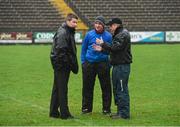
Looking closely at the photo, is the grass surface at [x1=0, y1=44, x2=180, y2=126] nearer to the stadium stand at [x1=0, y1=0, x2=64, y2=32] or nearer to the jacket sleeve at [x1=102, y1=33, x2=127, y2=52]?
the jacket sleeve at [x1=102, y1=33, x2=127, y2=52]

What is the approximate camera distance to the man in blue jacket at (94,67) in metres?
12.5

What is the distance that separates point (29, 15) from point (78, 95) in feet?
99.3

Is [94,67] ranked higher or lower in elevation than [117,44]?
lower

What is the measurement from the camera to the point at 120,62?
466 inches

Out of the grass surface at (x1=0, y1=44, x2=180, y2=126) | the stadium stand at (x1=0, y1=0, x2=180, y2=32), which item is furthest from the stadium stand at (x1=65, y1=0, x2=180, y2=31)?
the grass surface at (x1=0, y1=44, x2=180, y2=126)

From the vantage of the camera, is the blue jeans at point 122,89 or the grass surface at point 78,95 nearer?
the grass surface at point 78,95

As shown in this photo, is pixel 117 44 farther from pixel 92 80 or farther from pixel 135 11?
pixel 135 11

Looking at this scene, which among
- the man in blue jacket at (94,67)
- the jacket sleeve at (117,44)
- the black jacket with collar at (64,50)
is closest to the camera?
the black jacket with collar at (64,50)

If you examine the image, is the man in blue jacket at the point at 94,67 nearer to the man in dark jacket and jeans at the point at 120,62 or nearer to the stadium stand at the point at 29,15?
the man in dark jacket and jeans at the point at 120,62

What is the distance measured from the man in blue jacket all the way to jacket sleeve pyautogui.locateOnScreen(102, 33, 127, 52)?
0.51m

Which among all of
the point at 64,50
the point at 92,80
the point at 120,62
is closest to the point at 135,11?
the point at 92,80

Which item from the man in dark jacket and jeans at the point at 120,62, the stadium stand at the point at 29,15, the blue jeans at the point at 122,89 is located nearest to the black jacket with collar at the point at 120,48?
the man in dark jacket and jeans at the point at 120,62

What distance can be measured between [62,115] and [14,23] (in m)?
33.0

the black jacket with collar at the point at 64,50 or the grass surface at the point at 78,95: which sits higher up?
the black jacket with collar at the point at 64,50
